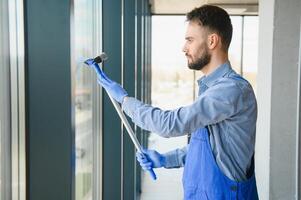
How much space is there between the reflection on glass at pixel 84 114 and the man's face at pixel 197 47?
0.49m

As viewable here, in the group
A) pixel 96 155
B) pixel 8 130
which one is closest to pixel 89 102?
pixel 96 155

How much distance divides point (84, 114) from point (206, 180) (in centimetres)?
73

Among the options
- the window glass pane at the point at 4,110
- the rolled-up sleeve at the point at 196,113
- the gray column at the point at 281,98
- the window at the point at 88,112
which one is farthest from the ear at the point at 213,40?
the gray column at the point at 281,98

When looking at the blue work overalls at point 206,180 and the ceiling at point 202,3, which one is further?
the ceiling at point 202,3

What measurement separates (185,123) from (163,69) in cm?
627

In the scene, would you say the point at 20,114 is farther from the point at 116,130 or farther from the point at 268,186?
the point at 268,186

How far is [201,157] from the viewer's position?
4.76 ft

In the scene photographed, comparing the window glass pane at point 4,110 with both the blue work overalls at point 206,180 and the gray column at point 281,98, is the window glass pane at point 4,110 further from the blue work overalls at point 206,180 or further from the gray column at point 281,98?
the gray column at point 281,98

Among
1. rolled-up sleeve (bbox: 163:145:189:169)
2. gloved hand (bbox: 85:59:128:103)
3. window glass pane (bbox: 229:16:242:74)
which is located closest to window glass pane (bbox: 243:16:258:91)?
window glass pane (bbox: 229:16:242:74)

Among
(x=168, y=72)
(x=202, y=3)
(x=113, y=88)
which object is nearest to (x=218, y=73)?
(x=113, y=88)

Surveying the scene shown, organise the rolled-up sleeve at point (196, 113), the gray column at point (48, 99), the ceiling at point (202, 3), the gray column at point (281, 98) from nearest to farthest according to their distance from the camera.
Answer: the gray column at point (48, 99)
the rolled-up sleeve at point (196, 113)
the gray column at point (281, 98)
the ceiling at point (202, 3)

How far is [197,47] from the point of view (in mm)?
1533

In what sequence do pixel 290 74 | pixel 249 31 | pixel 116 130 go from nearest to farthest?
1. pixel 116 130
2. pixel 290 74
3. pixel 249 31

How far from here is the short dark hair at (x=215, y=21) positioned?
152cm
